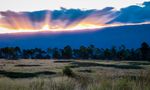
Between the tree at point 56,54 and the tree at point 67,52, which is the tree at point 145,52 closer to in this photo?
the tree at point 67,52

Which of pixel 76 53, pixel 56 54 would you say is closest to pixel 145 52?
pixel 76 53

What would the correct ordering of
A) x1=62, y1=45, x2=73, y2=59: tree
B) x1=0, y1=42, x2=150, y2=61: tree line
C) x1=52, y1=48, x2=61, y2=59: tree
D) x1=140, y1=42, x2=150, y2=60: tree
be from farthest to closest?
x1=52, y1=48, x2=61, y2=59: tree
x1=62, y1=45, x2=73, y2=59: tree
x1=0, y1=42, x2=150, y2=61: tree line
x1=140, y1=42, x2=150, y2=60: tree

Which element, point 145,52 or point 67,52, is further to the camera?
point 67,52

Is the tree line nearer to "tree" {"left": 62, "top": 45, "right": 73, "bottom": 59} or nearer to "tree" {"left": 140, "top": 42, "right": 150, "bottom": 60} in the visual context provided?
"tree" {"left": 62, "top": 45, "right": 73, "bottom": 59}

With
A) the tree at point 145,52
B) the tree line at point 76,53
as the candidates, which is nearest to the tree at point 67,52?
the tree line at point 76,53

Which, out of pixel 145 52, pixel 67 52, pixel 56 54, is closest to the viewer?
pixel 145 52

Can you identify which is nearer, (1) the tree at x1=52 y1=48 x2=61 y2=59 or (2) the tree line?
(2) the tree line

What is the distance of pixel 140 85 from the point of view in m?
10.6

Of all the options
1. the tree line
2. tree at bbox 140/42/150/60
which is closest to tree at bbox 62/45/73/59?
the tree line

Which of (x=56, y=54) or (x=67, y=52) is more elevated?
(x=67, y=52)

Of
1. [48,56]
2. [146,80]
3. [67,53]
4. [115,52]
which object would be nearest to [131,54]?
[115,52]

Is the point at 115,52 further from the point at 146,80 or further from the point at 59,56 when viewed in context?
the point at 146,80

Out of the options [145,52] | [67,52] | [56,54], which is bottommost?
[145,52]

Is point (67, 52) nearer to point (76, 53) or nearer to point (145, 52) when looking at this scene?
point (76, 53)
